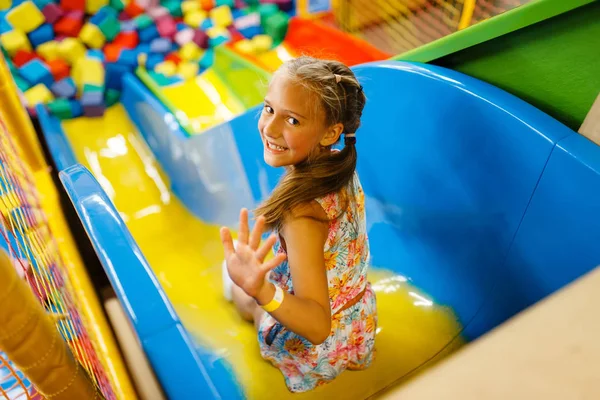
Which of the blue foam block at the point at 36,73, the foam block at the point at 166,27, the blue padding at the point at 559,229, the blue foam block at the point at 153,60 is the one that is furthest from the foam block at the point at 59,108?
the blue padding at the point at 559,229

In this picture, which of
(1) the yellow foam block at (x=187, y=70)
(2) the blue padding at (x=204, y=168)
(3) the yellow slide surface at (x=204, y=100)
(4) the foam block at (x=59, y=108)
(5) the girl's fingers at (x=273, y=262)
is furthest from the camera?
(1) the yellow foam block at (x=187, y=70)

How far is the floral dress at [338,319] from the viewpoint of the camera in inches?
32.0

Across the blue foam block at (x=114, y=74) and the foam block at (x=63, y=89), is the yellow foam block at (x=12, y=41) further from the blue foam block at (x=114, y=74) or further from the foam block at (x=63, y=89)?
the blue foam block at (x=114, y=74)

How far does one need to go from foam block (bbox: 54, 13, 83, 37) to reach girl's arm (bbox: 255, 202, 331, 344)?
1925 mm

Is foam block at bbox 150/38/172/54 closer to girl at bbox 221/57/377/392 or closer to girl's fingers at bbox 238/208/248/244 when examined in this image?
girl at bbox 221/57/377/392

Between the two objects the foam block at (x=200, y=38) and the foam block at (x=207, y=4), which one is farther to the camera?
the foam block at (x=207, y=4)

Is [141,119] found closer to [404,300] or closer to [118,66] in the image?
[118,66]

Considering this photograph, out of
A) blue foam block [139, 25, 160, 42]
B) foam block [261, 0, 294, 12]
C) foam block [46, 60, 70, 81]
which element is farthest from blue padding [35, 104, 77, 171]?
foam block [261, 0, 294, 12]

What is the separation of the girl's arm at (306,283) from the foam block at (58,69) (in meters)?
1.75

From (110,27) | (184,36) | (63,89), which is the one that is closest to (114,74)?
(63,89)

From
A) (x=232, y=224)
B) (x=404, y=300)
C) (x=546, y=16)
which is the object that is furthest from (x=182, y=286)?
(x=546, y=16)

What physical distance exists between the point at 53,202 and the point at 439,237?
3.68 feet

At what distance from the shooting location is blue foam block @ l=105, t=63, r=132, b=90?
6.47 ft

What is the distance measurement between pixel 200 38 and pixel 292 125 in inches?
65.1
